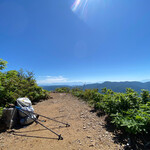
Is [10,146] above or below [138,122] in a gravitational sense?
below

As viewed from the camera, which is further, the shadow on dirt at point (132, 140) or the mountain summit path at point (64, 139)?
the mountain summit path at point (64, 139)

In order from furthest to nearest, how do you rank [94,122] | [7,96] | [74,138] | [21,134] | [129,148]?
1. [7,96]
2. [94,122]
3. [21,134]
4. [74,138]
5. [129,148]

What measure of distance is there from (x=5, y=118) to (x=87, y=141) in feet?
10.4

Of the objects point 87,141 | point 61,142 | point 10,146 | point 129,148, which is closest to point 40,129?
point 10,146

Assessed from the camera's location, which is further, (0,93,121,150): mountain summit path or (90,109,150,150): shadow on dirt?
(0,93,121,150): mountain summit path

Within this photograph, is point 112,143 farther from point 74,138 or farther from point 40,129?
point 40,129

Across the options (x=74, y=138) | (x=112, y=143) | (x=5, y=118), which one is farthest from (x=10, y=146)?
(x=112, y=143)

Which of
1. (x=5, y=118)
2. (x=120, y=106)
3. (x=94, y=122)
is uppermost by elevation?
(x=120, y=106)

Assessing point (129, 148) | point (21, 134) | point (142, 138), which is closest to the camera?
point (129, 148)

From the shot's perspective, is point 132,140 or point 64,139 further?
point 64,139

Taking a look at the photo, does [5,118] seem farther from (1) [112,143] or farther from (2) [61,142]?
(1) [112,143]

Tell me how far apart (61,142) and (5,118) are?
8.00 ft

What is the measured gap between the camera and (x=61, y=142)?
2279 millimetres

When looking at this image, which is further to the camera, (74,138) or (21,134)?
(21,134)
